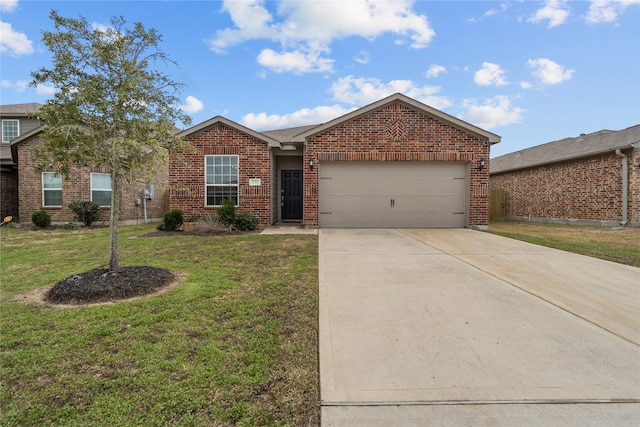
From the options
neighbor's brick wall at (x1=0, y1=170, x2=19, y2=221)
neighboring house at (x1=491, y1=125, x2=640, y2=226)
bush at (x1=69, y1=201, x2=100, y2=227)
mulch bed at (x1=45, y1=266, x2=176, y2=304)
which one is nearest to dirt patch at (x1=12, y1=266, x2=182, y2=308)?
mulch bed at (x1=45, y1=266, x2=176, y2=304)

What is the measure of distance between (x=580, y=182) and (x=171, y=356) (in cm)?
1741

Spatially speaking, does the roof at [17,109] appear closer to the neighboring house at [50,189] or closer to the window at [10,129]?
the window at [10,129]

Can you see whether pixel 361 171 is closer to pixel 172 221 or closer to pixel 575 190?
pixel 172 221

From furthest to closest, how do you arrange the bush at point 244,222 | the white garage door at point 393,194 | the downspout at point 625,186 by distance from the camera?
the downspout at point 625,186
the white garage door at point 393,194
the bush at point 244,222

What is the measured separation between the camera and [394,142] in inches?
450

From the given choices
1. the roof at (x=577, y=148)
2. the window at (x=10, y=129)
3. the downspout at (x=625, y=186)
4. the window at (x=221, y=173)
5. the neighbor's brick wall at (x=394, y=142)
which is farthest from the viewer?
the window at (x=10, y=129)

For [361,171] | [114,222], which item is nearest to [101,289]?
[114,222]

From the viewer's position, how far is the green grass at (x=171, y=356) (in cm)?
196

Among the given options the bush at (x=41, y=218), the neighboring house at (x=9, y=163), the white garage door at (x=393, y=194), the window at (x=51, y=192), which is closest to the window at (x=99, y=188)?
the window at (x=51, y=192)

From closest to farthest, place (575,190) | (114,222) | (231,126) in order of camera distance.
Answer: (114,222) → (231,126) → (575,190)

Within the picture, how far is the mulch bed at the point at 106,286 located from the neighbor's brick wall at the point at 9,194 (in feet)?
47.5

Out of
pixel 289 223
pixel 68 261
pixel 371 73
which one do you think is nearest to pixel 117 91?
pixel 68 261

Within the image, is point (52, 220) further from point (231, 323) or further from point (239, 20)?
point (231, 323)

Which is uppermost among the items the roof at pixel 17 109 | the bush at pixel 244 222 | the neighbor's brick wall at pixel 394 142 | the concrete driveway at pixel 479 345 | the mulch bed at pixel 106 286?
the roof at pixel 17 109
